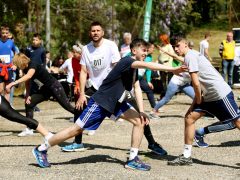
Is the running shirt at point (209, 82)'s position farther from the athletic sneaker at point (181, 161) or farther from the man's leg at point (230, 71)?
the man's leg at point (230, 71)

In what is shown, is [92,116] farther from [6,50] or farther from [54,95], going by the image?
[6,50]

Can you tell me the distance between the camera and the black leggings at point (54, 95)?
32.9 ft

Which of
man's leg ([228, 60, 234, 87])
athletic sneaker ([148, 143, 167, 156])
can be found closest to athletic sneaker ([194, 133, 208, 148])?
athletic sneaker ([148, 143, 167, 156])

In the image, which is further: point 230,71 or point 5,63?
point 230,71

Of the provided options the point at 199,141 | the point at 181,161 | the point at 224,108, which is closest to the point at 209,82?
the point at 224,108

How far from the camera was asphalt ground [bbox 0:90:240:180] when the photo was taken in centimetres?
731

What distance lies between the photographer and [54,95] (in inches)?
396

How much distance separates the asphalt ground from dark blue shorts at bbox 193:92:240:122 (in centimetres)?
66

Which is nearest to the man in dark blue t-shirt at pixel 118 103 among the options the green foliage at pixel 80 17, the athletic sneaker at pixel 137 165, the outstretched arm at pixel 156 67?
the athletic sneaker at pixel 137 165

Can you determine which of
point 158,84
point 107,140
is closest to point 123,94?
point 107,140

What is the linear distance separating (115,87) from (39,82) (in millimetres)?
2867

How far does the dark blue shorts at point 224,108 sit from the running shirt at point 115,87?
105 cm

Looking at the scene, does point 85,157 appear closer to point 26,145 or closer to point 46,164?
point 46,164

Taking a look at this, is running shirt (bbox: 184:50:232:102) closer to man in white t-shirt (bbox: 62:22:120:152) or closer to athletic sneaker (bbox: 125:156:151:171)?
athletic sneaker (bbox: 125:156:151:171)
